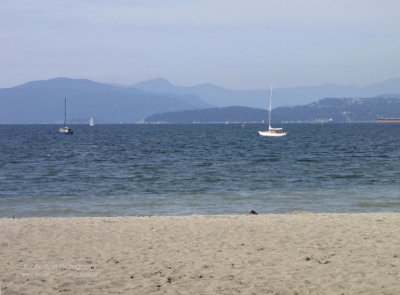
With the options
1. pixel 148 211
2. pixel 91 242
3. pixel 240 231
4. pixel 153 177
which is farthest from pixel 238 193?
pixel 91 242

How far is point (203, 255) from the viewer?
13367 millimetres

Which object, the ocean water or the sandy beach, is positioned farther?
the ocean water

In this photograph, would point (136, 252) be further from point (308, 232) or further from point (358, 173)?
point (358, 173)

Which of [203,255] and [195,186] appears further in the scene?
[195,186]

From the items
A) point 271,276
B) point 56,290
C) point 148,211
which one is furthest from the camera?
point 148,211

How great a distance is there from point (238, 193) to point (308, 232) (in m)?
13.3

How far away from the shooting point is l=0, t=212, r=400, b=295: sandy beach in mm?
10867

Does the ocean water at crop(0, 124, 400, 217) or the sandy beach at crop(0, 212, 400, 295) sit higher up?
the sandy beach at crop(0, 212, 400, 295)

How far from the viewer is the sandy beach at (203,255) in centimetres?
1087

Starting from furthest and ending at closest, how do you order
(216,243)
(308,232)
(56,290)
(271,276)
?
(308,232) < (216,243) < (271,276) < (56,290)

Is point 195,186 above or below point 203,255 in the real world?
below

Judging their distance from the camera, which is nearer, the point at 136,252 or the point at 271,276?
the point at 271,276

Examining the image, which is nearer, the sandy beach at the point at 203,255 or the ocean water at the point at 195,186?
the sandy beach at the point at 203,255

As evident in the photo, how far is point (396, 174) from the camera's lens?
3844 centimetres
